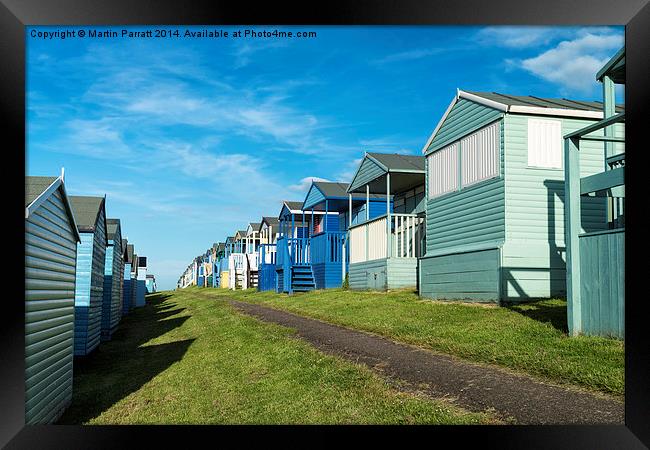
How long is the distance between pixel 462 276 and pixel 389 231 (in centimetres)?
473

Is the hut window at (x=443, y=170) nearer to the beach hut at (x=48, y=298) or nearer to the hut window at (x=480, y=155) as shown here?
the hut window at (x=480, y=155)

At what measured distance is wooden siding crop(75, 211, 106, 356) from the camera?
1338 centimetres

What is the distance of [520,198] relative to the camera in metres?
13.9

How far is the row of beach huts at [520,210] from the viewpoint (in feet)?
30.5

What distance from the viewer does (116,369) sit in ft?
39.8

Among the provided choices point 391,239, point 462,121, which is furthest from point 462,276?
point 391,239

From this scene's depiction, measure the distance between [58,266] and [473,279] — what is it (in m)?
9.32

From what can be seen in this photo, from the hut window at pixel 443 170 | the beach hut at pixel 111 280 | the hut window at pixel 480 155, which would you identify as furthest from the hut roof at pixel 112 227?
the hut window at pixel 480 155

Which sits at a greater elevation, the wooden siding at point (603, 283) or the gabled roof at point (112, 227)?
the gabled roof at point (112, 227)

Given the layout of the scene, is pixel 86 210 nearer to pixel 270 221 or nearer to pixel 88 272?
pixel 88 272

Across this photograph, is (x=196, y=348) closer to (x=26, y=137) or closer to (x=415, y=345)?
(x=415, y=345)

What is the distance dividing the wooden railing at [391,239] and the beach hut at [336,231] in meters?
2.54
